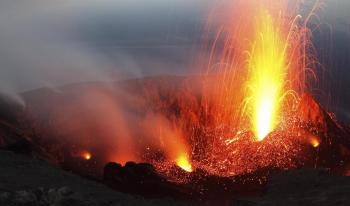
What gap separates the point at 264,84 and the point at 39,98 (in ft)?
106

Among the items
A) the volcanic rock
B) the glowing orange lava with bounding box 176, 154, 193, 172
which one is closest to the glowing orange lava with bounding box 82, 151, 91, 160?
the glowing orange lava with bounding box 176, 154, 193, 172

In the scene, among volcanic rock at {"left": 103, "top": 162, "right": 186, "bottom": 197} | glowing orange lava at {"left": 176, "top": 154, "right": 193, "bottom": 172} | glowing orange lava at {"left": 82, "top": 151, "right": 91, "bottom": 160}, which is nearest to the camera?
volcanic rock at {"left": 103, "top": 162, "right": 186, "bottom": 197}

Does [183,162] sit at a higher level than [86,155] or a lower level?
lower


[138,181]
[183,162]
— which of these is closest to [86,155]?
[183,162]

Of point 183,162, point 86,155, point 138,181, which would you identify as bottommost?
point 138,181

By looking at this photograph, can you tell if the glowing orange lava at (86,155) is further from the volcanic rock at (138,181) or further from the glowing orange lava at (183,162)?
the volcanic rock at (138,181)

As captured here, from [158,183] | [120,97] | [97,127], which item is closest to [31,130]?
[97,127]

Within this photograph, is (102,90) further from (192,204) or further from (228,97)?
(192,204)

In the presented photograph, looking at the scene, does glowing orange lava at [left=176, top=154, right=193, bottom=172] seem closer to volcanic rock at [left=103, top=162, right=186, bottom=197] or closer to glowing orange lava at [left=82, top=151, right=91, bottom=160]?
volcanic rock at [left=103, top=162, right=186, bottom=197]

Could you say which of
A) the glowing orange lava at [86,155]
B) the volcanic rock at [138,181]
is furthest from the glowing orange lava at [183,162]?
the glowing orange lava at [86,155]

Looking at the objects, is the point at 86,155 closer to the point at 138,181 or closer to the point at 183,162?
the point at 183,162

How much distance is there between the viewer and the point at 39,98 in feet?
201

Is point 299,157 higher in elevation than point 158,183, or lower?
higher

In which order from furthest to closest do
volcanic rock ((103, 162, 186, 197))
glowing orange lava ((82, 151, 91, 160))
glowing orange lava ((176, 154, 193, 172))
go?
glowing orange lava ((82, 151, 91, 160)) < glowing orange lava ((176, 154, 193, 172)) < volcanic rock ((103, 162, 186, 197))
